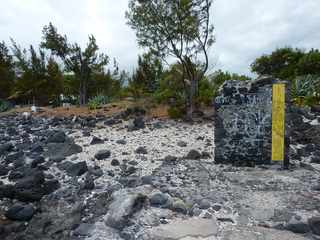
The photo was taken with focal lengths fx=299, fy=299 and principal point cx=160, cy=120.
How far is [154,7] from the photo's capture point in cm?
943

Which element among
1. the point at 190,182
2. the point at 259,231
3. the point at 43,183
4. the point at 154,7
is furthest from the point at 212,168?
the point at 154,7

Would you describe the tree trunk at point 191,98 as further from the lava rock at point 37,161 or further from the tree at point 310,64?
the tree at point 310,64

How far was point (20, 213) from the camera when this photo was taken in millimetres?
4027

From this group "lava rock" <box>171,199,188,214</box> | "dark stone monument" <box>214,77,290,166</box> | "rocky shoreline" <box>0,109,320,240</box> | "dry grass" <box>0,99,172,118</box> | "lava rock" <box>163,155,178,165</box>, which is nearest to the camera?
"rocky shoreline" <box>0,109,320,240</box>

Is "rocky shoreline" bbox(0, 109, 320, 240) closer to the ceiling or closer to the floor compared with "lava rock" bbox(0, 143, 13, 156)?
closer to the floor

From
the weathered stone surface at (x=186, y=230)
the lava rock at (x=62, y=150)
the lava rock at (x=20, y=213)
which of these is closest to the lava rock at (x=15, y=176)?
the lava rock at (x=62, y=150)

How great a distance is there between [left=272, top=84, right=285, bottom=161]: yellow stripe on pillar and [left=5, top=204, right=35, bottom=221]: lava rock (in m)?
4.07

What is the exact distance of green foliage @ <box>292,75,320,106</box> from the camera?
1159 centimetres

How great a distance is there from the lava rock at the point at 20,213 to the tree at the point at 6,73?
17.0 m

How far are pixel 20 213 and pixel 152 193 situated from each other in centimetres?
180

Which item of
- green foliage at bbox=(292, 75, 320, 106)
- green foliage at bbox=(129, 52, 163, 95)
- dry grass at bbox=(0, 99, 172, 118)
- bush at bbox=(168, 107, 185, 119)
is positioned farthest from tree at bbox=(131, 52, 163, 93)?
green foliage at bbox=(292, 75, 320, 106)

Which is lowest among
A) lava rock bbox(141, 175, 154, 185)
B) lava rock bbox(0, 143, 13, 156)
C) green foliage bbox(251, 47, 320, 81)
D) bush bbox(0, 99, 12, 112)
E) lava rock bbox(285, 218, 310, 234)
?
lava rock bbox(285, 218, 310, 234)

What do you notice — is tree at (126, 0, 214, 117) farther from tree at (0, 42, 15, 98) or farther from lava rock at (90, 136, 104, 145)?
tree at (0, 42, 15, 98)

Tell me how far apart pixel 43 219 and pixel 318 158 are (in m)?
5.12
